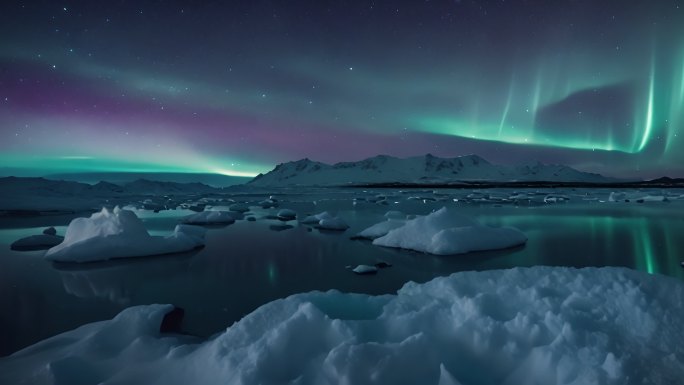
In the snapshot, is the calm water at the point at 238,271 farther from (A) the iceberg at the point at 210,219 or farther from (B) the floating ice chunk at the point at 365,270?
(A) the iceberg at the point at 210,219

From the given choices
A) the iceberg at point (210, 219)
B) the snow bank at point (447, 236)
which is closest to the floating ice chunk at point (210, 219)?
the iceberg at point (210, 219)

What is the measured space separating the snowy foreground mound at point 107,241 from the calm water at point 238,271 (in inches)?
19.0

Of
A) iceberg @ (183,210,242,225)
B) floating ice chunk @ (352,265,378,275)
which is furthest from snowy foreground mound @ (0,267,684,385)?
iceberg @ (183,210,242,225)

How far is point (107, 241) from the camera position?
10.7 meters

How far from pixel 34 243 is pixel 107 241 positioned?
4128mm

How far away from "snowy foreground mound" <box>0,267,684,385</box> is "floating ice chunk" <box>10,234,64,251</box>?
405 inches

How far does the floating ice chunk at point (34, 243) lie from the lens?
12.4m

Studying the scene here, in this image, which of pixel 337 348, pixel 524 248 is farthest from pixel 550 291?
pixel 524 248

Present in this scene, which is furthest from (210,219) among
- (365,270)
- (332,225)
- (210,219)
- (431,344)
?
(431,344)

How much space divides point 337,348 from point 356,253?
819cm

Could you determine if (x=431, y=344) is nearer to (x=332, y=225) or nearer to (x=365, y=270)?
(x=365, y=270)

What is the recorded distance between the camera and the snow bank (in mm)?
11031

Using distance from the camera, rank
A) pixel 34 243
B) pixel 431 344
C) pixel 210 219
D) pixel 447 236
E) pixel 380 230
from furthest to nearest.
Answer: pixel 210 219, pixel 380 230, pixel 34 243, pixel 447 236, pixel 431 344

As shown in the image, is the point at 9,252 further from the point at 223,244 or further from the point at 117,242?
the point at 223,244
